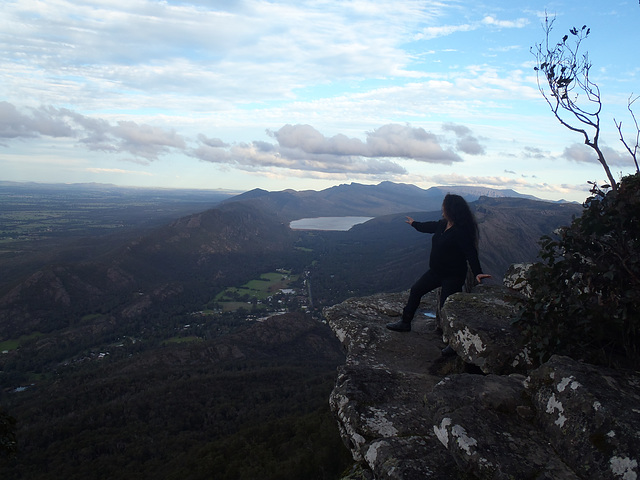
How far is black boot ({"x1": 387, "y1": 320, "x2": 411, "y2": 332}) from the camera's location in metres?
10.9

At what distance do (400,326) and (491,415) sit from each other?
5700 mm

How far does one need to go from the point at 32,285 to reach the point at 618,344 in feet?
580

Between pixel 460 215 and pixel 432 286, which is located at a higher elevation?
pixel 460 215

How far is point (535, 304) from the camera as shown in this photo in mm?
6910

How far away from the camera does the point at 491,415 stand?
521 centimetres

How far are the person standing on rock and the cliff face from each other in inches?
69.1

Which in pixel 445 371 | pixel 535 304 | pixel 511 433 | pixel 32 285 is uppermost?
pixel 535 304

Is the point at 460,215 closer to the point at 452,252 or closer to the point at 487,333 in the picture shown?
the point at 452,252

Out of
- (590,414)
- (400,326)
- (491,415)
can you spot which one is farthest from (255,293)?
(590,414)

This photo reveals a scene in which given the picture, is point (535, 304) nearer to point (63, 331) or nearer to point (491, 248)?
point (63, 331)

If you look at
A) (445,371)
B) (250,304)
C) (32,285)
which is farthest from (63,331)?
(445,371)

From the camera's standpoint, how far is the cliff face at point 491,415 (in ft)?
14.3

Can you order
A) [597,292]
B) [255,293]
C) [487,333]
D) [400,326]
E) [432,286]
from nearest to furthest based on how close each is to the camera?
[597,292] < [487,333] < [432,286] < [400,326] < [255,293]

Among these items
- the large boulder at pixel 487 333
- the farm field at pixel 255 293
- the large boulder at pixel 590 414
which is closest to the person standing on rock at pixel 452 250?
the large boulder at pixel 487 333
